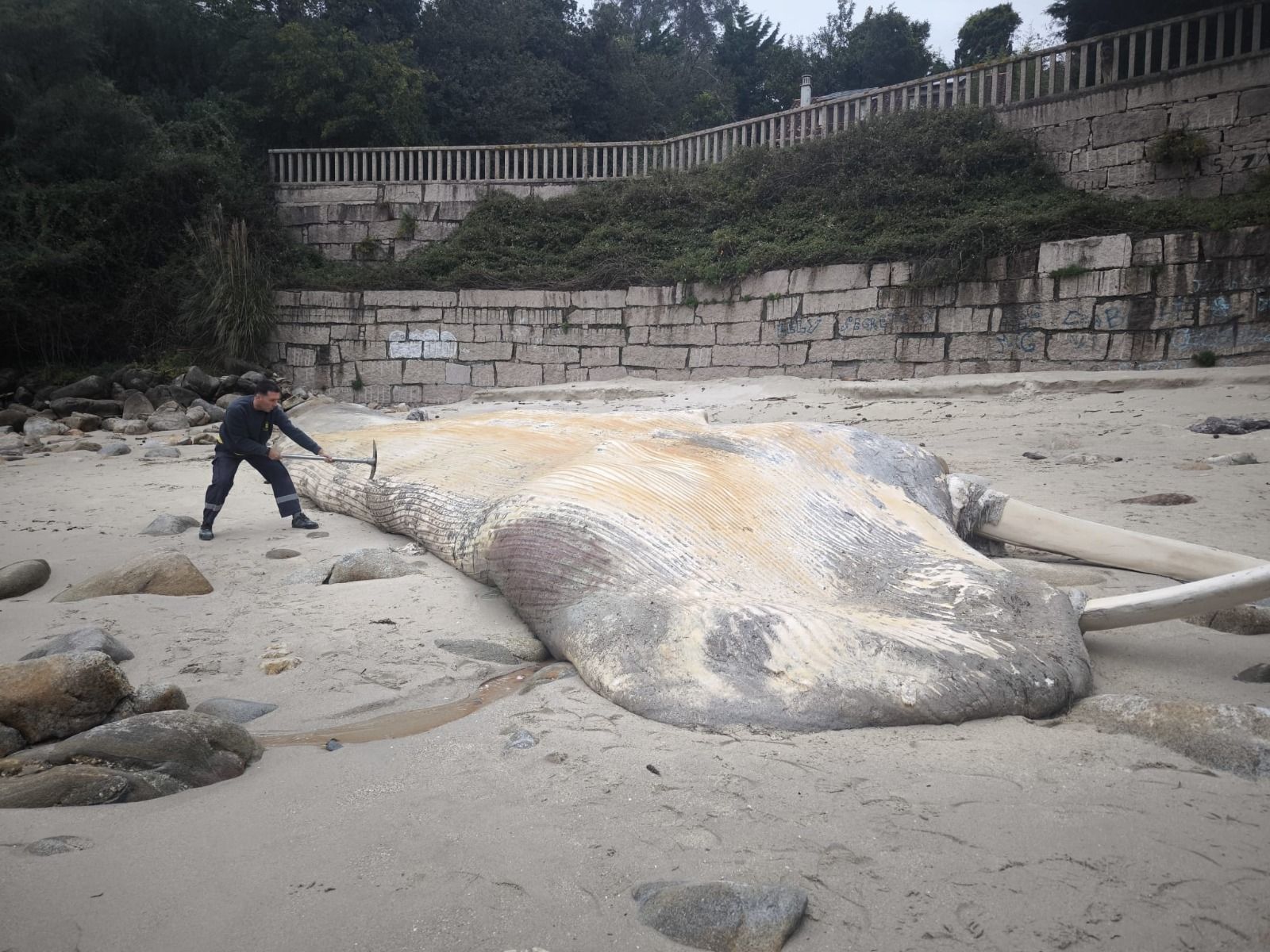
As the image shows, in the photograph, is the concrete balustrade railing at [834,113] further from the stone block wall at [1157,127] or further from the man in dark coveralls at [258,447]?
the man in dark coveralls at [258,447]

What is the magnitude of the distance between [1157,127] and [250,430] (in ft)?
37.9

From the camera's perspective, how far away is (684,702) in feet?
7.76

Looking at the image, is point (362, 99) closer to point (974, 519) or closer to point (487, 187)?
point (487, 187)

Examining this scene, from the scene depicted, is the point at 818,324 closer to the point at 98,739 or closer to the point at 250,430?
the point at 250,430

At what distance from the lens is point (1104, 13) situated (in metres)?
15.6

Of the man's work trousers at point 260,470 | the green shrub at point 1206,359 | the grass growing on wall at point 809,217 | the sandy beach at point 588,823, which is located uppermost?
the grass growing on wall at point 809,217

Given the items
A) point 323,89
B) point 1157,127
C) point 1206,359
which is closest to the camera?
point 1206,359

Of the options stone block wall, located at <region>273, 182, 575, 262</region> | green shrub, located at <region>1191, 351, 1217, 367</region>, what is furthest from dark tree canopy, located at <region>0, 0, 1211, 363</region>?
green shrub, located at <region>1191, 351, 1217, 367</region>

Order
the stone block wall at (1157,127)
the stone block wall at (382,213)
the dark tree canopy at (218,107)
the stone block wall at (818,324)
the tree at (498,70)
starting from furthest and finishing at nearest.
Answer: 1. the tree at (498,70)
2. the stone block wall at (382,213)
3. the dark tree canopy at (218,107)
4. the stone block wall at (1157,127)
5. the stone block wall at (818,324)

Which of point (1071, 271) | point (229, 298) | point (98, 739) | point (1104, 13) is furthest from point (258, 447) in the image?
point (1104, 13)

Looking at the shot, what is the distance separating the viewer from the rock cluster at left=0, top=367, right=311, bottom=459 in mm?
9477

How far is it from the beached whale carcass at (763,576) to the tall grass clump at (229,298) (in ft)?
38.5

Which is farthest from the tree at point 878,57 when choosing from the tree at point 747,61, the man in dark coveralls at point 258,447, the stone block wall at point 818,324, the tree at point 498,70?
the man in dark coveralls at point 258,447

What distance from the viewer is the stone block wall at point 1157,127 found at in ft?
34.8
